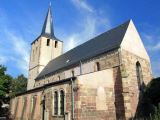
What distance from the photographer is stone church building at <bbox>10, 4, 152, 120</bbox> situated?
52.6 feet

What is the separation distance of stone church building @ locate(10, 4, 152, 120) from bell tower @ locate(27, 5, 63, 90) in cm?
910

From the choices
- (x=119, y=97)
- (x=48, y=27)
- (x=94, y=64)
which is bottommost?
(x=119, y=97)

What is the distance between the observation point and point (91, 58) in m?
21.3

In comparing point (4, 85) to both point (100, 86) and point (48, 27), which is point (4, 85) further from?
point (48, 27)

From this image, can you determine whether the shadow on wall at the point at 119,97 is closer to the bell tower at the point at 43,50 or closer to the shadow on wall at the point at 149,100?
the shadow on wall at the point at 149,100

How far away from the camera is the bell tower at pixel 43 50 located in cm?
3450

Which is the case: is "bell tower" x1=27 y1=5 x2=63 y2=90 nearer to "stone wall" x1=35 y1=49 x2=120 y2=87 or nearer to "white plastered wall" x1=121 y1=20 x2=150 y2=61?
"stone wall" x1=35 y1=49 x2=120 y2=87

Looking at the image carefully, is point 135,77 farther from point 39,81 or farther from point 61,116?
point 39,81

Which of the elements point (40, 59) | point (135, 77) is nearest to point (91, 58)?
point (135, 77)

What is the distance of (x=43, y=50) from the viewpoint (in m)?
35.2

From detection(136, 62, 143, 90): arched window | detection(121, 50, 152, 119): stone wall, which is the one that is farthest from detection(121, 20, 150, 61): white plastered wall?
detection(136, 62, 143, 90): arched window

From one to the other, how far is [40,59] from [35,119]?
15.3m

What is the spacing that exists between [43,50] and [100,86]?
20341 mm

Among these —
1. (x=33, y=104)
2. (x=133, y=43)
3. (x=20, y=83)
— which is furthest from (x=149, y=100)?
(x=20, y=83)
